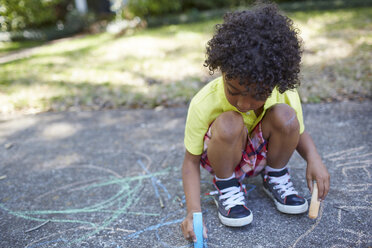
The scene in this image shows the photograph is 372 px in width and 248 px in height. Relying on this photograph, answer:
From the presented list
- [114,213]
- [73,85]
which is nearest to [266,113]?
[114,213]

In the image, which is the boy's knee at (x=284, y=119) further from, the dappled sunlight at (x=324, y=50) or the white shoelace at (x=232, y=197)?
the dappled sunlight at (x=324, y=50)

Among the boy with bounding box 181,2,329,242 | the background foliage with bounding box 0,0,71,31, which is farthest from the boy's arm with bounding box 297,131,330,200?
the background foliage with bounding box 0,0,71,31

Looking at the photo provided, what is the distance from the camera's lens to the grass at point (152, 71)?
334 centimetres

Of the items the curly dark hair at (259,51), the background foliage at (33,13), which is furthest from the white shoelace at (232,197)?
the background foliage at (33,13)

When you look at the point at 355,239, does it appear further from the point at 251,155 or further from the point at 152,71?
the point at 152,71

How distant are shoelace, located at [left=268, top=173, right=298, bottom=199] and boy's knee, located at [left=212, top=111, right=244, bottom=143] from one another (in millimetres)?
407

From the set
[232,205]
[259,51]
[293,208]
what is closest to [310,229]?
[293,208]

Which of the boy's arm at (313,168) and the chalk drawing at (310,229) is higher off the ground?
the boy's arm at (313,168)

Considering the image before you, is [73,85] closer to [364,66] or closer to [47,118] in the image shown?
[47,118]

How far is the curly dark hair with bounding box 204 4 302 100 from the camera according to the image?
46.0 inches

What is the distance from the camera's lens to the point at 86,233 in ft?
4.97

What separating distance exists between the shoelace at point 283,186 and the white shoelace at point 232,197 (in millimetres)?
193

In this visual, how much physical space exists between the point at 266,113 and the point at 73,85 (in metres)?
3.33

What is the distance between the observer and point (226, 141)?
135cm
